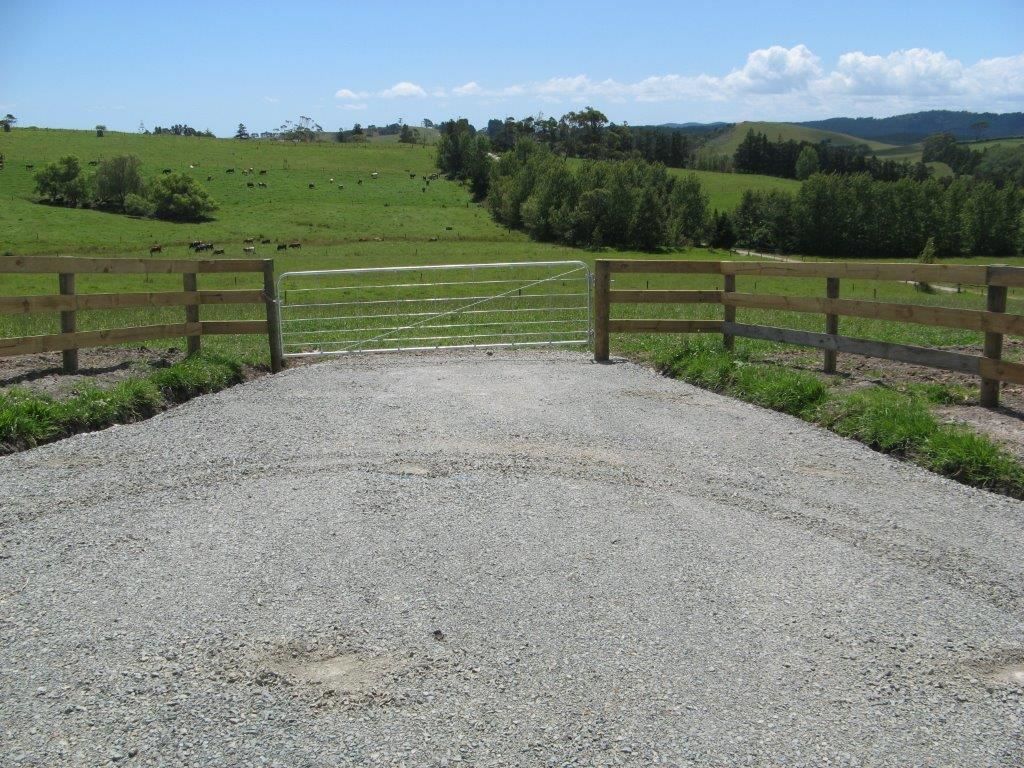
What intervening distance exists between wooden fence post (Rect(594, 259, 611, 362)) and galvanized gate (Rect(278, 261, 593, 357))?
514 mm

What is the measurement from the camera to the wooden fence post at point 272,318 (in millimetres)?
12250

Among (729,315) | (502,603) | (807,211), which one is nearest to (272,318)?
(729,315)

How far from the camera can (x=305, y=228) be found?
276ft

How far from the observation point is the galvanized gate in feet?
44.3

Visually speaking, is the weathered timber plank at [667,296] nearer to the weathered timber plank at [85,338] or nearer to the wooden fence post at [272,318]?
the wooden fence post at [272,318]

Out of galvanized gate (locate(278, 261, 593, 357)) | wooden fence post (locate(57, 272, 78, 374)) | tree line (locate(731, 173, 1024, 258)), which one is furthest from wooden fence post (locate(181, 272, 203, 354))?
tree line (locate(731, 173, 1024, 258))

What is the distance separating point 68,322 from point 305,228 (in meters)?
75.7

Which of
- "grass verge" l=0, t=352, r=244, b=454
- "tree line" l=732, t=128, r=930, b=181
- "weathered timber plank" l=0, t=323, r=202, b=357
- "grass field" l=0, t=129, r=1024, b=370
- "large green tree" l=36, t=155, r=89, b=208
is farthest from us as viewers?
"tree line" l=732, t=128, r=930, b=181

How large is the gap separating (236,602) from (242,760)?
145 centimetres

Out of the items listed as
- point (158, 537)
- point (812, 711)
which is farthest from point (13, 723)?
point (812, 711)

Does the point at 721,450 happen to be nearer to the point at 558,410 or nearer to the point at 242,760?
the point at 558,410

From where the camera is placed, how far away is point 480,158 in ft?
423

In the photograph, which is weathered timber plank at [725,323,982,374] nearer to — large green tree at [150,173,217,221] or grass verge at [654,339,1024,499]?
grass verge at [654,339,1024,499]

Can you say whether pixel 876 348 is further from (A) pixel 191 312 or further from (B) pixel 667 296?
(A) pixel 191 312
